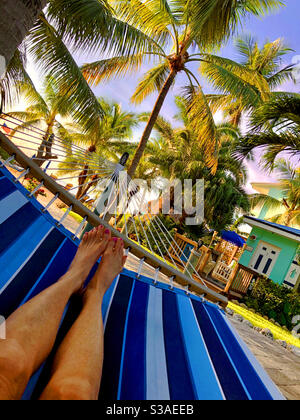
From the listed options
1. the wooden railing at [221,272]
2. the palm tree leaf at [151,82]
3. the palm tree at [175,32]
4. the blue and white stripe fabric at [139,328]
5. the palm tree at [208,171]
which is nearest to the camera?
the blue and white stripe fabric at [139,328]

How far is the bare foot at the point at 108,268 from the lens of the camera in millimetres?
1058

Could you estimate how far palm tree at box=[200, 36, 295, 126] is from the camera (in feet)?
15.9

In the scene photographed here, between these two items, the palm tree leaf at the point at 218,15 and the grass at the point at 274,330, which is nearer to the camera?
the palm tree leaf at the point at 218,15

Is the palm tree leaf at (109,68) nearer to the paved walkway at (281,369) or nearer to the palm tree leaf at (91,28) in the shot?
the palm tree leaf at (91,28)

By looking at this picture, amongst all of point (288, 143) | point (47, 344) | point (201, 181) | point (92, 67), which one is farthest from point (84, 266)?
point (201, 181)

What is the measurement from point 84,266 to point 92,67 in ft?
16.5

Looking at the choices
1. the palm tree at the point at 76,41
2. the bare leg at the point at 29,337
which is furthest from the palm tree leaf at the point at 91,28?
the bare leg at the point at 29,337

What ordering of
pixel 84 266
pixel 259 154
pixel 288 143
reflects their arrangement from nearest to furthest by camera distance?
pixel 84 266
pixel 288 143
pixel 259 154

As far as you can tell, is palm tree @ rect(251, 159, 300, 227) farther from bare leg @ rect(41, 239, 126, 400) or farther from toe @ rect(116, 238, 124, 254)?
bare leg @ rect(41, 239, 126, 400)

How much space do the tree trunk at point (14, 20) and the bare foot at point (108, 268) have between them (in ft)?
4.72

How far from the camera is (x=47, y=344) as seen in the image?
2.20 ft

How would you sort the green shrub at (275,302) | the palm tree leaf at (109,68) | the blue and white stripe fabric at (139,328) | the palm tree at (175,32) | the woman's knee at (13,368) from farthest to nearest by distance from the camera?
the green shrub at (275,302), the palm tree leaf at (109,68), the palm tree at (175,32), the blue and white stripe fabric at (139,328), the woman's knee at (13,368)

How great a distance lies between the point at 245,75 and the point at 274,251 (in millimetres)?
6626
